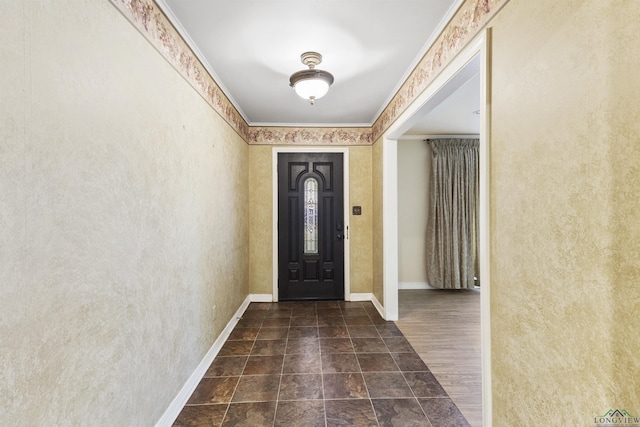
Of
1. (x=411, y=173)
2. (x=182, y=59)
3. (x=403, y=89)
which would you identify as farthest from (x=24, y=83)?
(x=411, y=173)

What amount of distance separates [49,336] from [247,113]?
310 centimetres

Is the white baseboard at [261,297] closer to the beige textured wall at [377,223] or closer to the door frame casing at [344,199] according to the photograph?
the door frame casing at [344,199]

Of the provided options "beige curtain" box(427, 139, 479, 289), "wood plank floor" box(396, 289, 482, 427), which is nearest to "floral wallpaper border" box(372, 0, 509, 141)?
"beige curtain" box(427, 139, 479, 289)

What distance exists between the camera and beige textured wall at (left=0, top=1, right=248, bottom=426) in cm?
84

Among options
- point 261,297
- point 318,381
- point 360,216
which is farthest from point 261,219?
point 318,381

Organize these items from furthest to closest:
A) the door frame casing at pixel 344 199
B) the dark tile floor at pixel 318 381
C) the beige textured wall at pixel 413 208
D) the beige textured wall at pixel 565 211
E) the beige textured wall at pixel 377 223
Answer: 1. the beige textured wall at pixel 413 208
2. the door frame casing at pixel 344 199
3. the beige textured wall at pixel 377 223
4. the dark tile floor at pixel 318 381
5. the beige textured wall at pixel 565 211

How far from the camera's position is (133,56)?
138cm

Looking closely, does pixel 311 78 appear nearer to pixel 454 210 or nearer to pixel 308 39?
pixel 308 39

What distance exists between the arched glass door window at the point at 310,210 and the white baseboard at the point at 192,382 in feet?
4.95

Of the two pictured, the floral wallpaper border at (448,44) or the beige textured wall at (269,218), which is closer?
the floral wallpaper border at (448,44)

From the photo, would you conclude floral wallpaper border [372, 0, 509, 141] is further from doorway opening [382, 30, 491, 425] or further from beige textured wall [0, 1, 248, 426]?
beige textured wall [0, 1, 248, 426]

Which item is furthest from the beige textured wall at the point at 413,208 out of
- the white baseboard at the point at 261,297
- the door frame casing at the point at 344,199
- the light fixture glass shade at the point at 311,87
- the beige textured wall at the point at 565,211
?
the beige textured wall at the point at 565,211

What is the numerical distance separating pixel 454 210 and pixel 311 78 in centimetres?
336

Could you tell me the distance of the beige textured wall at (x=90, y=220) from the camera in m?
0.84
